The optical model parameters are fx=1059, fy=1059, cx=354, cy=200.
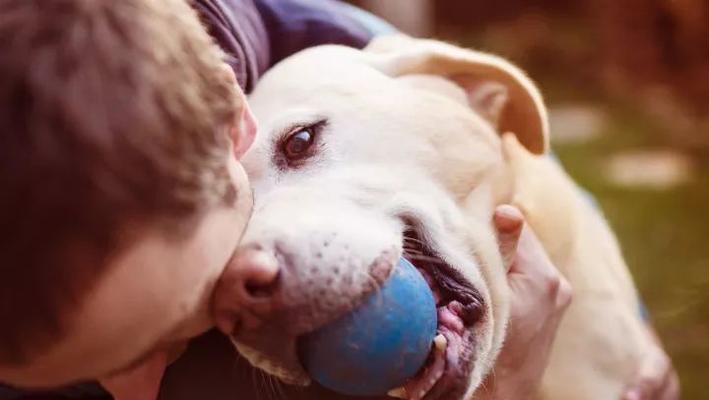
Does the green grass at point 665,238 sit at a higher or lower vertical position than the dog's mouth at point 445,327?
lower

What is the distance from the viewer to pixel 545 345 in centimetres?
126

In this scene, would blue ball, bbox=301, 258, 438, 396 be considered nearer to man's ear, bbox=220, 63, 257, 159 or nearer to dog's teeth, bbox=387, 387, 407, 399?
dog's teeth, bbox=387, 387, 407, 399

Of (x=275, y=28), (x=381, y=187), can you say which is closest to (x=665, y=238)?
(x=275, y=28)

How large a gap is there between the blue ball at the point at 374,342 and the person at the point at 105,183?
0.12m

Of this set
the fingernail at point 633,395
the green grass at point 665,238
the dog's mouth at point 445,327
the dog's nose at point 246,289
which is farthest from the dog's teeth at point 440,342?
the green grass at point 665,238

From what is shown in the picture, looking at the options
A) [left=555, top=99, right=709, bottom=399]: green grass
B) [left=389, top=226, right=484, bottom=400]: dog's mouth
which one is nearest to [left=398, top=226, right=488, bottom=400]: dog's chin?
[left=389, top=226, right=484, bottom=400]: dog's mouth

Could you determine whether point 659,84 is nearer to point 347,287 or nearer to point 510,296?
point 510,296

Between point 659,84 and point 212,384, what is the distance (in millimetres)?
2003

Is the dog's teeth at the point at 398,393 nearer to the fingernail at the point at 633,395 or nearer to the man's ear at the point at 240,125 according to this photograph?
the man's ear at the point at 240,125

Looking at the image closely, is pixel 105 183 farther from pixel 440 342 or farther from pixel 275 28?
pixel 275 28

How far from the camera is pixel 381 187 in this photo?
1.08 m

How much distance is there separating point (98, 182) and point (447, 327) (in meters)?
0.42

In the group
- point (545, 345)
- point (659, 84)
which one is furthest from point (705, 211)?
point (545, 345)

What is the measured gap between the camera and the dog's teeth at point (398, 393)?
3.47 feet
